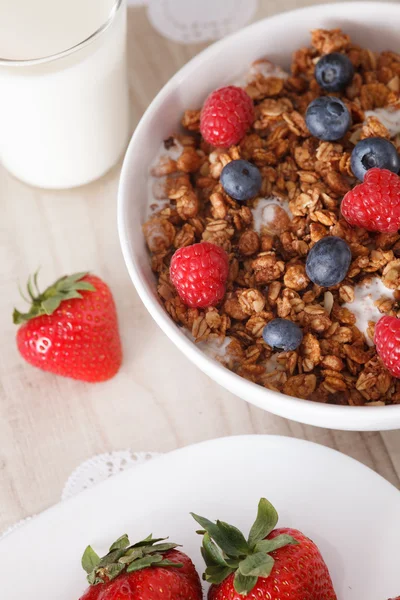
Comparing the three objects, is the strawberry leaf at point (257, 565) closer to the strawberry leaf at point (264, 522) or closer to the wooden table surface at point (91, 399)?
the strawberry leaf at point (264, 522)

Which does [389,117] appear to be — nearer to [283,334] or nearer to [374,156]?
[374,156]

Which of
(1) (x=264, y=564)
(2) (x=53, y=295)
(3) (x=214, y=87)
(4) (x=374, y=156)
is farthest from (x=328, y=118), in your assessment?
(1) (x=264, y=564)

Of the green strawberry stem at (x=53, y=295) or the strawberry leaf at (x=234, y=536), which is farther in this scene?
the green strawberry stem at (x=53, y=295)

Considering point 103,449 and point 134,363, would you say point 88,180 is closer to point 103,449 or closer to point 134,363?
point 134,363

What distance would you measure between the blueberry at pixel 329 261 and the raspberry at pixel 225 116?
0.21 meters

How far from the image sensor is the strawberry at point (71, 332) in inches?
43.4

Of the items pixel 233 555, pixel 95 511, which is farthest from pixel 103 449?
pixel 233 555

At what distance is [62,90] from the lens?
106 cm

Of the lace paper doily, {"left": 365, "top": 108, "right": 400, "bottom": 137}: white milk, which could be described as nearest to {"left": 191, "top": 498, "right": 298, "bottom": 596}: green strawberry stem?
the lace paper doily

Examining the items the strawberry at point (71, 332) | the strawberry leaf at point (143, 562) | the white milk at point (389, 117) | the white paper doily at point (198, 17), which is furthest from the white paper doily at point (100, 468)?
the white paper doily at point (198, 17)

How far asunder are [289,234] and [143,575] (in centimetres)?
46

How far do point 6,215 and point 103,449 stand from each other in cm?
42

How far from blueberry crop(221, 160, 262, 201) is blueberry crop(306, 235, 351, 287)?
4.9 inches

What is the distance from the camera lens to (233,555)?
88cm
